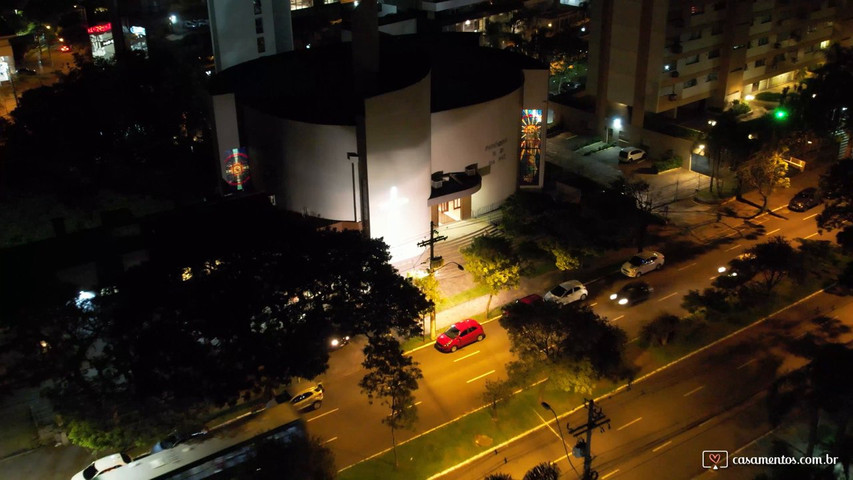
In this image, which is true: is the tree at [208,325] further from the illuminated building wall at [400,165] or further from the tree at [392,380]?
the illuminated building wall at [400,165]

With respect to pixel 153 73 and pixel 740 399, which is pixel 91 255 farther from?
pixel 740 399

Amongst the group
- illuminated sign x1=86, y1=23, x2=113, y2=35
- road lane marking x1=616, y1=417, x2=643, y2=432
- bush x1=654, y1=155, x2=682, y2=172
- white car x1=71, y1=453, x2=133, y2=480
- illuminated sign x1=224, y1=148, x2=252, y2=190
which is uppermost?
illuminated sign x1=86, y1=23, x2=113, y2=35

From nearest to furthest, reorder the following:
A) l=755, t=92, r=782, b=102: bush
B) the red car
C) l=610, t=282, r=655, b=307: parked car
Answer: the red car, l=610, t=282, r=655, b=307: parked car, l=755, t=92, r=782, b=102: bush

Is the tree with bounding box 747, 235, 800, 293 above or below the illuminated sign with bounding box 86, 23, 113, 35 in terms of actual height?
below

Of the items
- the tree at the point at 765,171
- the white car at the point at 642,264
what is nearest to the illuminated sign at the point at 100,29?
the white car at the point at 642,264

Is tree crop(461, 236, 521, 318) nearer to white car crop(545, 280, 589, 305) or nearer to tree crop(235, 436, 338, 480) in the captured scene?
white car crop(545, 280, 589, 305)

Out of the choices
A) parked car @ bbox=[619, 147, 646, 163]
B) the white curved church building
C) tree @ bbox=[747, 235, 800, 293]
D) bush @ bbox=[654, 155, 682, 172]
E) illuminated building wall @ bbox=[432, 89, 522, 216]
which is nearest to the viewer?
tree @ bbox=[747, 235, 800, 293]

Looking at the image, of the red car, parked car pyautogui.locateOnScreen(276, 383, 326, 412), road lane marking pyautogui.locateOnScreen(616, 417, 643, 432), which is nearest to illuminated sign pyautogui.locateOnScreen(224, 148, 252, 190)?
the red car

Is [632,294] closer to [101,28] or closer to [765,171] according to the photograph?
[765,171]

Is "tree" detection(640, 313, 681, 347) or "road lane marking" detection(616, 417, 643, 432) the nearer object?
"road lane marking" detection(616, 417, 643, 432)

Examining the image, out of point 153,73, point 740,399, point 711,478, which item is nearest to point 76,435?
point 711,478
